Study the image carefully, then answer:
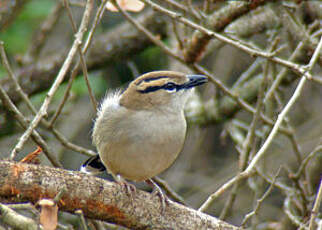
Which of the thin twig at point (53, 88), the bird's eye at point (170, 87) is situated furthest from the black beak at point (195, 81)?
the thin twig at point (53, 88)

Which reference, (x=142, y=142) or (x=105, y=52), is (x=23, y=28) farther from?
(x=142, y=142)

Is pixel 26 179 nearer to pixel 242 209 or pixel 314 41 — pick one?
pixel 314 41

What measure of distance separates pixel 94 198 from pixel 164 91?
149 centimetres

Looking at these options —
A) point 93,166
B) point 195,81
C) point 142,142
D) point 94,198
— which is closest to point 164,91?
A: point 195,81

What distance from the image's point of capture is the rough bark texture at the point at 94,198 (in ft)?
11.3

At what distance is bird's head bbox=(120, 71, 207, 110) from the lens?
4.78m

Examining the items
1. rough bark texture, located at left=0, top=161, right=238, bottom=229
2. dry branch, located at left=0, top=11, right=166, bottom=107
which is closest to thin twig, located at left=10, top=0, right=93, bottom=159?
rough bark texture, located at left=0, top=161, right=238, bottom=229

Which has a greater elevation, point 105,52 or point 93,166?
point 105,52

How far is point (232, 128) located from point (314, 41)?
2.06 m

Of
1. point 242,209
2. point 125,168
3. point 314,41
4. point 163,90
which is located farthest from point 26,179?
point 242,209

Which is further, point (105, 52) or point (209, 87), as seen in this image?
point (209, 87)

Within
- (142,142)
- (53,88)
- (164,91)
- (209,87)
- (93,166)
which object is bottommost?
(209,87)

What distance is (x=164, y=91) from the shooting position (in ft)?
15.8

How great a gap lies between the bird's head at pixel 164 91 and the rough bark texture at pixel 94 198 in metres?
0.93
